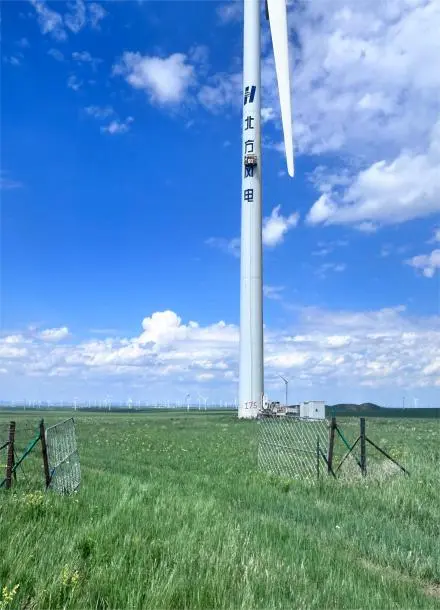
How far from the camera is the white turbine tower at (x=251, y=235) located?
56719mm

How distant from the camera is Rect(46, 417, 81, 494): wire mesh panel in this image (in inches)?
584

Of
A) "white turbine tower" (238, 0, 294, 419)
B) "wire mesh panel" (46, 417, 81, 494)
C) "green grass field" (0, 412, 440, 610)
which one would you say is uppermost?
"white turbine tower" (238, 0, 294, 419)

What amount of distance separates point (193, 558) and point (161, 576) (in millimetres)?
840

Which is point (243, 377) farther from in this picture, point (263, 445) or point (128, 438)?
point (263, 445)

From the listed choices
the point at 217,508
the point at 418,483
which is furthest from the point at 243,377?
the point at 217,508

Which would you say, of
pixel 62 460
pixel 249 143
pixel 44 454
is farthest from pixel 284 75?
pixel 44 454

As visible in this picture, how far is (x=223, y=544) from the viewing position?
9039 mm

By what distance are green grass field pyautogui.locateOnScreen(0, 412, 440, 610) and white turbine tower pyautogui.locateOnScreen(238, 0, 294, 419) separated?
38894 mm

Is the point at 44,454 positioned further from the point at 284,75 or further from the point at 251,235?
the point at 251,235

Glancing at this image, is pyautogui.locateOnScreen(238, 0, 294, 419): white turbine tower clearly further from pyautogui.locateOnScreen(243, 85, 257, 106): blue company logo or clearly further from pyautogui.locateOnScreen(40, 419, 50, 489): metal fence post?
pyautogui.locateOnScreen(40, 419, 50, 489): metal fence post

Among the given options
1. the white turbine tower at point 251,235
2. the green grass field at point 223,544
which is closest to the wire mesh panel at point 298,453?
the green grass field at point 223,544

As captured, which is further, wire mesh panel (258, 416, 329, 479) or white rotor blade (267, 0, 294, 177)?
white rotor blade (267, 0, 294, 177)

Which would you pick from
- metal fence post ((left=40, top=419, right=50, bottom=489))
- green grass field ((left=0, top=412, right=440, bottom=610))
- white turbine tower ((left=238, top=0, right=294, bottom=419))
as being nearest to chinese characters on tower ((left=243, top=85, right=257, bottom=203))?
white turbine tower ((left=238, top=0, right=294, bottom=419))

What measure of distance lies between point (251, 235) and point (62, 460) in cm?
4382
